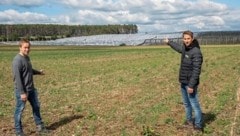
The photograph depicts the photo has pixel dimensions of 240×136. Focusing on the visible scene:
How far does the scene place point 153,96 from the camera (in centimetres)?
1541

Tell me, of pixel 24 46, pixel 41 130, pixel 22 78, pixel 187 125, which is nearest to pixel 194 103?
pixel 187 125

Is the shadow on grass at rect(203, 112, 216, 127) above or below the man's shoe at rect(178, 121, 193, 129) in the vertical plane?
below

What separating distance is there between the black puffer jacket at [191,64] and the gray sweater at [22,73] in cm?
334

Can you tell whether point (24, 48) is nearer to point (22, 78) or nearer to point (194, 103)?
point (22, 78)

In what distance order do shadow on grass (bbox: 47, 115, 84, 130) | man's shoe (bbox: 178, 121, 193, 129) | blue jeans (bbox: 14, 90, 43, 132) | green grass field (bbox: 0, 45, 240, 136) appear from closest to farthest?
blue jeans (bbox: 14, 90, 43, 132) < man's shoe (bbox: 178, 121, 193, 129) < green grass field (bbox: 0, 45, 240, 136) < shadow on grass (bbox: 47, 115, 84, 130)

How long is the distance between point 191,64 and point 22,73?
11.9ft

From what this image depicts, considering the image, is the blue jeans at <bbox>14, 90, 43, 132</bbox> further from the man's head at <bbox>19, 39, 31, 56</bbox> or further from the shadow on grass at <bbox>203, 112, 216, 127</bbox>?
the shadow on grass at <bbox>203, 112, 216, 127</bbox>

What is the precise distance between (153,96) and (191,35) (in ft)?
20.5

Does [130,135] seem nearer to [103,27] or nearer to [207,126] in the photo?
[207,126]

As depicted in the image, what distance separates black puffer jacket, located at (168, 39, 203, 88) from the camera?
9.40 meters

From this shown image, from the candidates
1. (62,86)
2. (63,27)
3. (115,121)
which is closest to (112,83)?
(62,86)

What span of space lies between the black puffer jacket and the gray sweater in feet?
10.9

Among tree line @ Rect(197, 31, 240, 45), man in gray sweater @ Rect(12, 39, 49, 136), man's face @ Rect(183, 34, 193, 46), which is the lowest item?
tree line @ Rect(197, 31, 240, 45)

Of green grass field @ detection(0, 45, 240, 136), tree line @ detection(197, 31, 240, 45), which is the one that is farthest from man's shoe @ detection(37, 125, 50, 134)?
tree line @ detection(197, 31, 240, 45)
